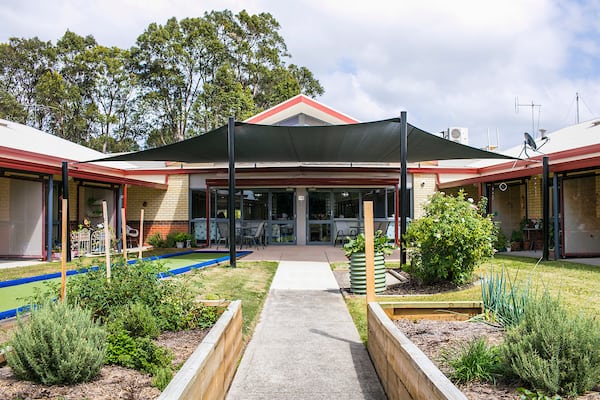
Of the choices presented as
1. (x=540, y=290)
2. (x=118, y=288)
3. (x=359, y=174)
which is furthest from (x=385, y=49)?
(x=118, y=288)

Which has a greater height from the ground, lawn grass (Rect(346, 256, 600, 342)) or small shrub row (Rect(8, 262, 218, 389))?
small shrub row (Rect(8, 262, 218, 389))

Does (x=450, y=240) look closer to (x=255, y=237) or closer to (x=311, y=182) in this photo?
(x=255, y=237)

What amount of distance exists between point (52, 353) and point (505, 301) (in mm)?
3325

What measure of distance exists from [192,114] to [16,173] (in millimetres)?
18008

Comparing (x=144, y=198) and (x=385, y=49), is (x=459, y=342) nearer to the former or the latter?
(x=385, y=49)

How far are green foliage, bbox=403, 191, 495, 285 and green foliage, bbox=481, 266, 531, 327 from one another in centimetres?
180

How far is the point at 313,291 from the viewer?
6859 millimetres

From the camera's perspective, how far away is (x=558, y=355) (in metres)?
2.32

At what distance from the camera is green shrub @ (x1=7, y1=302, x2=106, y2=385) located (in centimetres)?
248

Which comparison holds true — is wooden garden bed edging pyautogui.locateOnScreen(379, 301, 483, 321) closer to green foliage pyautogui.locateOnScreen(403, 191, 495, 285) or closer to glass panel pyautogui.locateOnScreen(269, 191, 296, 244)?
green foliage pyautogui.locateOnScreen(403, 191, 495, 285)

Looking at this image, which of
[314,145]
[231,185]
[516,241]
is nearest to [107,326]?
[231,185]

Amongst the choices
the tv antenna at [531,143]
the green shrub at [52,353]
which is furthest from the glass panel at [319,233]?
the green shrub at [52,353]

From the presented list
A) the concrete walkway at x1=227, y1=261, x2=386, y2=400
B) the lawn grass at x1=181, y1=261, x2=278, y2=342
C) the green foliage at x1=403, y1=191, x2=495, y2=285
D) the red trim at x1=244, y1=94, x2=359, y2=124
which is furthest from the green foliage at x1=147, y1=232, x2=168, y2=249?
the green foliage at x1=403, y1=191, x2=495, y2=285

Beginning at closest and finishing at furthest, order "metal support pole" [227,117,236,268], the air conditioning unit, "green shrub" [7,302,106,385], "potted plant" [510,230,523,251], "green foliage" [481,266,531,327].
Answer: "green shrub" [7,302,106,385] < "green foliage" [481,266,531,327] < "metal support pole" [227,117,236,268] < "potted plant" [510,230,523,251] < the air conditioning unit
